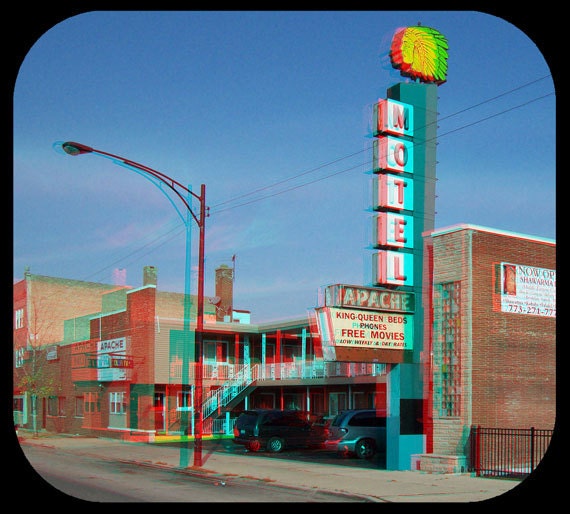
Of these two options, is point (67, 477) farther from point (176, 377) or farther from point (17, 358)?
point (17, 358)

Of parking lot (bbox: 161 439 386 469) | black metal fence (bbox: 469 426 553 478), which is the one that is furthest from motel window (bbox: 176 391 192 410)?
black metal fence (bbox: 469 426 553 478)

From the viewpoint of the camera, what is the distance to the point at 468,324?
21.3 metres

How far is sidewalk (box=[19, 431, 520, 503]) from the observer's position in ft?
55.1

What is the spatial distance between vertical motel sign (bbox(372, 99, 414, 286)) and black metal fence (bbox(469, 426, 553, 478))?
15.9 feet

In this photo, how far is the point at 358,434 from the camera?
2625 cm

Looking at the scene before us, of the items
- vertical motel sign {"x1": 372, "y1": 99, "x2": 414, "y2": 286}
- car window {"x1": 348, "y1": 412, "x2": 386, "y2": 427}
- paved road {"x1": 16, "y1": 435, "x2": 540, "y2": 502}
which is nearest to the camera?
paved road {"x1": 16, "y1": 435, "x2": 540, "y2": 502}

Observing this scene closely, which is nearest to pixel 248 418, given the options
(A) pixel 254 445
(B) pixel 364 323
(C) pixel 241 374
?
(A) pixel 254 445

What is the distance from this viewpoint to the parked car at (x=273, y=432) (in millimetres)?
29734

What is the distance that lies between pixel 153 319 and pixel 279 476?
23028mm

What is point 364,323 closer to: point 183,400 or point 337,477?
point 337,477

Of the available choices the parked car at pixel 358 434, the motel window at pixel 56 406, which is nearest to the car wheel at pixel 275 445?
the parked car at pixel 358 434

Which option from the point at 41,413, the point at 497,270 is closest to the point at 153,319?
the point at 41,413

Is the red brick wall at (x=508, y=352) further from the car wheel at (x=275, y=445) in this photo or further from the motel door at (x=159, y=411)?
the motel door at (x=159, y=411)

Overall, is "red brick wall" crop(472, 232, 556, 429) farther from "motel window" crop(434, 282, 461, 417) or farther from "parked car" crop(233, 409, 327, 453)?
"parked car" crop(233, 409, 327, 453)
